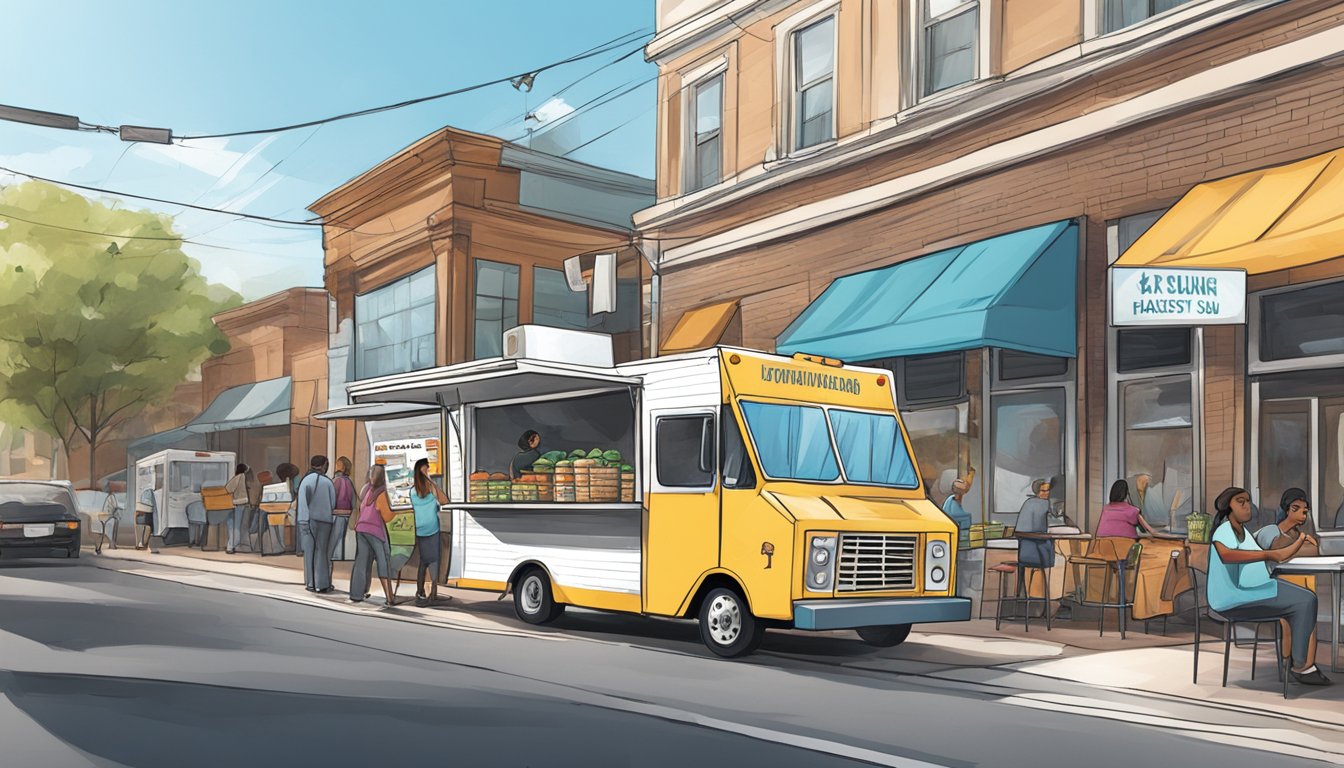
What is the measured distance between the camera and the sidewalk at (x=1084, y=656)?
9570mm

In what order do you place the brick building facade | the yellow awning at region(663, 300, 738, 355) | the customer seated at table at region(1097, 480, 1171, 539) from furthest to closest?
the yellow awning at region(663, 300, 738, 355) → the brick building facade → the customer seated at table at region(1097, 480, 1171, 539)

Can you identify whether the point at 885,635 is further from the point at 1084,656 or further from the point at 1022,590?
the point at 1022,590

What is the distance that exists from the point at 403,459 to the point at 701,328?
5.45 m

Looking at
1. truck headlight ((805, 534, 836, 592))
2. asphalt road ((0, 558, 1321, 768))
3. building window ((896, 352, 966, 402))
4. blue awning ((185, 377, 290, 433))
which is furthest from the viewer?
blue awning ((185, 377, 290, 433))

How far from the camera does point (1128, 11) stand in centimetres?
1537

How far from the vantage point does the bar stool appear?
13938 millimetres

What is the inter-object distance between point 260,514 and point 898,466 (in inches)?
737

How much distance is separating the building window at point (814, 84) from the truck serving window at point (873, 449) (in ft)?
27.5

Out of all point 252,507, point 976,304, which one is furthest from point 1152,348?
point 252,507

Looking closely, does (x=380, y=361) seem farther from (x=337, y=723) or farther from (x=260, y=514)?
(x=337, y=723)

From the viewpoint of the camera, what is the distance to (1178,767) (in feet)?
23.1

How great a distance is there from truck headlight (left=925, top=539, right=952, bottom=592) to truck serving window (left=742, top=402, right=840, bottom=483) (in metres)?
1.06

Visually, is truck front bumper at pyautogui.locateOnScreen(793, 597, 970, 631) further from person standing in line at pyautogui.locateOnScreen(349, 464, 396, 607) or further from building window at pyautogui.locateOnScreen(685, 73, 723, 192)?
building window at pyautogui.locateOnScreen(685, 73, 723, 192)

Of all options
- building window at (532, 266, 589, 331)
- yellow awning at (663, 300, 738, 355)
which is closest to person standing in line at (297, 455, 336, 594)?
yellow awning at (663, 300, 738, 355)
